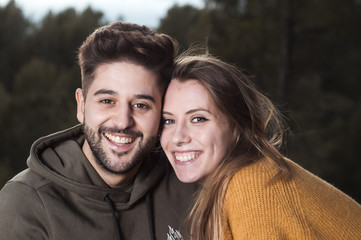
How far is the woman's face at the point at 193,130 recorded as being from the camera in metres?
2.27

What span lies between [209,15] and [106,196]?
9548 millimetres

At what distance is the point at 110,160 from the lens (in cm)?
226

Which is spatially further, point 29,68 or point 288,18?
point 29,68

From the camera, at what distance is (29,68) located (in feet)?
51.8

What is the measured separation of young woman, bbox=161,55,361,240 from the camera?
193 centimetres

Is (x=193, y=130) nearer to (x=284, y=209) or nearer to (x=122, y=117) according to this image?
(x=122, y=117)

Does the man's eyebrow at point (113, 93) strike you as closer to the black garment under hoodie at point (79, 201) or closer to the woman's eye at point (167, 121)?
the woman's eye at point (167, 121)

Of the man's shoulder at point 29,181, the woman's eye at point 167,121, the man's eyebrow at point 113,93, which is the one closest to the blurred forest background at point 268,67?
the woman's eye at point 167,121

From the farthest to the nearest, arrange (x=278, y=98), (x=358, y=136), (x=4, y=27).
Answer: (x=4, y=27) < (x=358, y=136) < (x=278, y=98)

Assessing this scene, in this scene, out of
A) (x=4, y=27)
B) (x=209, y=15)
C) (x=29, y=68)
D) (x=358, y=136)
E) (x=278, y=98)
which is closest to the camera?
(x=278, y=98)

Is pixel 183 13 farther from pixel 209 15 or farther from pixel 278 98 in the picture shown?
pixel 278 98

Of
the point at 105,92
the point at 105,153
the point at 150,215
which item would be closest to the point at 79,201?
the point at 105,153

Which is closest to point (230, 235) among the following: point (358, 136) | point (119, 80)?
point (119, 80)

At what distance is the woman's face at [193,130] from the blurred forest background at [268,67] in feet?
18.8
